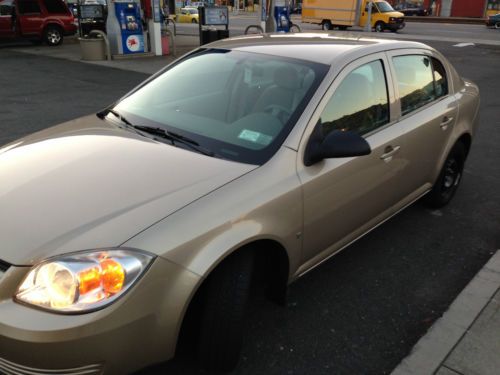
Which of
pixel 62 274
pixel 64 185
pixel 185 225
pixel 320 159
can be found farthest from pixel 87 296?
pixel 320 159

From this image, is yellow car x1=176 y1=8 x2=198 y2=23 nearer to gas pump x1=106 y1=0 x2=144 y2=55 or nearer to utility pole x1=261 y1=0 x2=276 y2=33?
utility pole x1=261 y1=0 x2=276 y2=33

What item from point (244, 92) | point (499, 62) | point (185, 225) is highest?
point (244, 92)

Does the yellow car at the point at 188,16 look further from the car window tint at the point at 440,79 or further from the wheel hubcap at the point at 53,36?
the car window tint at the point at 440,79

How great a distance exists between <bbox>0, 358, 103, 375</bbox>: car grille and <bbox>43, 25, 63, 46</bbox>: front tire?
18.9 m

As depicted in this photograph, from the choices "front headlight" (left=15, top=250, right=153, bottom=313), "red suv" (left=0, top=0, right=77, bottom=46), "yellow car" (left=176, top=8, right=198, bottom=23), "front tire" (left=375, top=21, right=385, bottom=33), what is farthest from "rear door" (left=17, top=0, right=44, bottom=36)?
"yellow car" (left=176, top=8, right=198, bottom=23)

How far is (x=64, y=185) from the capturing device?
92.7 inches

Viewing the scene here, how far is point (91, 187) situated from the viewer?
2320 mm

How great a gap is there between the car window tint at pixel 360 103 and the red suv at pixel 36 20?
17567 millimetres

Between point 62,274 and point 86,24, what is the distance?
1535cm

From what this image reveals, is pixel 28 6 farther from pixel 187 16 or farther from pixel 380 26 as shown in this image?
pixel 187 16

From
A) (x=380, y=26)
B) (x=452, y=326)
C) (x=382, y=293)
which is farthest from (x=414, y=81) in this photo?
(x=380, y=26)

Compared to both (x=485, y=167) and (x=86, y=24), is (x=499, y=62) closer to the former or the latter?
(x=485, y=167)

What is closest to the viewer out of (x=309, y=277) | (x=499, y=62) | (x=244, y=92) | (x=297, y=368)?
(x=297, y=368)

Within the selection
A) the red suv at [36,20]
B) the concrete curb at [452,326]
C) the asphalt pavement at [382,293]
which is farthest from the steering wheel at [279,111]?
the red suv at [36,20]
